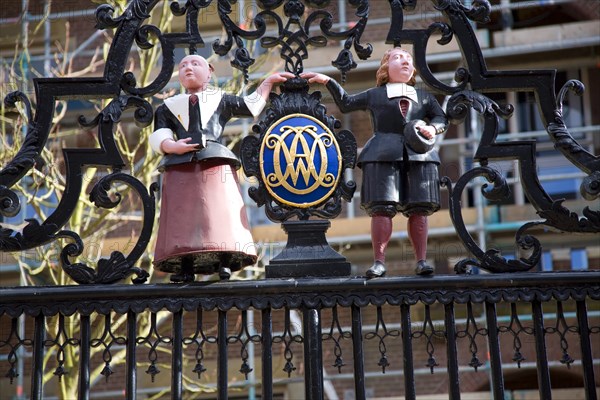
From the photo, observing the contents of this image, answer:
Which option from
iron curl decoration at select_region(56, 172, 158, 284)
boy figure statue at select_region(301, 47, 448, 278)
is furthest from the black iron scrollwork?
boy figure statue at select_region(301, 47, 448, 278)

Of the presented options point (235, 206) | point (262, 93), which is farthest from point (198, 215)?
point (262, 93)

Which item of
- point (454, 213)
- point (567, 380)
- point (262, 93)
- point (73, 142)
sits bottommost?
point (567, 380)

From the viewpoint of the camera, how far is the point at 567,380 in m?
16.3

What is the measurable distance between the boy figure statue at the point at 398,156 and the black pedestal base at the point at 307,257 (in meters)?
0.22

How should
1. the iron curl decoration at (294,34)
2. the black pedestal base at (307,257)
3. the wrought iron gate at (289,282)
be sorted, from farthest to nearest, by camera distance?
the iron curl decoration at (294,34) → the black pedestal base at (307,257) → the wrought iron gate at (289,282)

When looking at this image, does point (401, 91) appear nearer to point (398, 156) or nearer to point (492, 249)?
point (398, 156)

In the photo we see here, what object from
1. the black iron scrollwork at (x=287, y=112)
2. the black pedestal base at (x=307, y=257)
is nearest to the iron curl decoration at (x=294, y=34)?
the black iron scrollwork at (x=287, y=112)

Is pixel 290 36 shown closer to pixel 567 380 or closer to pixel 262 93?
pixel 262 93

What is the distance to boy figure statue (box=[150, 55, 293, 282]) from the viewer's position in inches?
291

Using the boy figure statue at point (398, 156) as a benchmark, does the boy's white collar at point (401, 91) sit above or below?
above

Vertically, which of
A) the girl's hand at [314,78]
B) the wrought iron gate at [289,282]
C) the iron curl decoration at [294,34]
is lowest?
the wrought iron gate at [289,282]

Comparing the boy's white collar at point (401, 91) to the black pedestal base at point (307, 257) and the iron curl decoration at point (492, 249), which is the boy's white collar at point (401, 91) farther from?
the black pedestal base at point (307, 257)

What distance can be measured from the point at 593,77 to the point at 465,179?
10340mm

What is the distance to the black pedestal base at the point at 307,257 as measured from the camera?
7410mm
